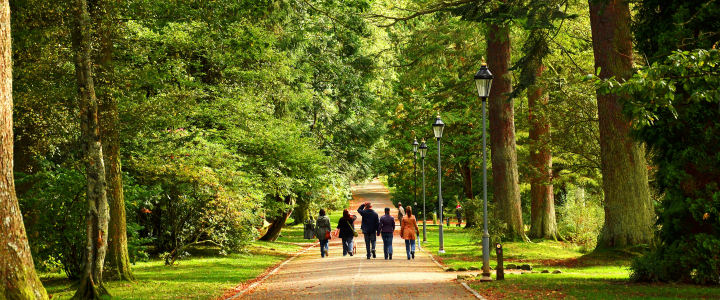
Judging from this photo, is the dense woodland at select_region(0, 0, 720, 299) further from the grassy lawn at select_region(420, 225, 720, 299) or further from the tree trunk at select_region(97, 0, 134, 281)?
the grassy lawn at select_region(420, 225, 720, 299)

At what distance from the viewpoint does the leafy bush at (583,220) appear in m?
27.0

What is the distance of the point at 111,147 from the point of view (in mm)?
16688

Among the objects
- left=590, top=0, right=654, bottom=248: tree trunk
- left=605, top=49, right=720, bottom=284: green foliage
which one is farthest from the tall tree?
left=590, top=0, right=654, bottom=248: tree trunk

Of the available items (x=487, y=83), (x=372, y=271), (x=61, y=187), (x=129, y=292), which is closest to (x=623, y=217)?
(x=487, y=83)

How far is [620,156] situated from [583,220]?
9.74 metres

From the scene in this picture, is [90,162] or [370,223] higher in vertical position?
[90,162]

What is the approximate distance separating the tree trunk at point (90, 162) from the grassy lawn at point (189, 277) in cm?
80

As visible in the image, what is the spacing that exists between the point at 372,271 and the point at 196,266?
684 cm

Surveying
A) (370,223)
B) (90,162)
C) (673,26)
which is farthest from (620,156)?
(90,162)

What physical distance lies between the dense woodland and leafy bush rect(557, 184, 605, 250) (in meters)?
0.10

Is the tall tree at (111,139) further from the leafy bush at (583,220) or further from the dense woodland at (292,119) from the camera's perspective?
the leafy bush at (583,220)

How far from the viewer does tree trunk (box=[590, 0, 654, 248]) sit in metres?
18.6

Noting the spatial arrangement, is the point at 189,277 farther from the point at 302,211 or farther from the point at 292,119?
the point at 302,211

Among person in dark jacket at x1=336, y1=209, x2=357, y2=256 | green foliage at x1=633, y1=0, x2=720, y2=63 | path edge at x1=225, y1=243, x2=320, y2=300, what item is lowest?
path edge at x1=225, y1=243, x2=320, y2=300
